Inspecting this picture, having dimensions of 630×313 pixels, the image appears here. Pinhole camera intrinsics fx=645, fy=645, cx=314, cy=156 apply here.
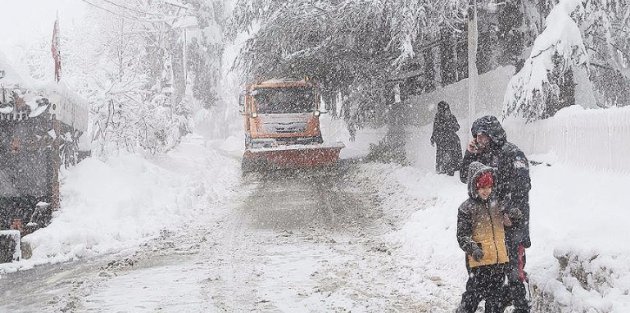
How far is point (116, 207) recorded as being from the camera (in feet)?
36.8

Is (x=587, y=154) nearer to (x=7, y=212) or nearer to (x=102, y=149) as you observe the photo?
(x=7, y=212)

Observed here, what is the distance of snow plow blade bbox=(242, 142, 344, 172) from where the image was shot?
18859 mm

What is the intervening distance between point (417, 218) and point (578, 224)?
13.9 feet

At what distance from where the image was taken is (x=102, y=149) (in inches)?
702

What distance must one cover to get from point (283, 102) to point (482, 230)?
632 inches

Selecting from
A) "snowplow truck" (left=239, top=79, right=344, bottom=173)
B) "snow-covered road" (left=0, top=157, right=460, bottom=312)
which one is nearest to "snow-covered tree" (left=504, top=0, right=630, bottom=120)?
"snow-covered road" (left=0, top=157, right=460, bottom=312)

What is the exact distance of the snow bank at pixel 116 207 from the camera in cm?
934

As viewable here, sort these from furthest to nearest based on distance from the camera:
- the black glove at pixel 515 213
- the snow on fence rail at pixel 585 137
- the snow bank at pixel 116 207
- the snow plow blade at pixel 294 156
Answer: the snow plow blade at pixel 294 156
the snow bank at pixel 116 207
the snow on fence rail at pixel 585 137
the black glove at pixel 515 213

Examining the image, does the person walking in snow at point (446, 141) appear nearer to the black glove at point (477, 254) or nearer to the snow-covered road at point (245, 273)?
the snow-covered road at point (245, 273)

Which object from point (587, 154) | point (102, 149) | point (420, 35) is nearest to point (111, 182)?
point (102, 149)

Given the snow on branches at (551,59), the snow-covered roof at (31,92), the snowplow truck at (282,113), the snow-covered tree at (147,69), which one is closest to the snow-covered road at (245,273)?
the snow-covered roof at (31,92)

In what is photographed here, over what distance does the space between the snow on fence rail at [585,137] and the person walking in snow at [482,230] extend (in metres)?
3.31

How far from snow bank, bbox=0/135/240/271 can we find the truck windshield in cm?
375

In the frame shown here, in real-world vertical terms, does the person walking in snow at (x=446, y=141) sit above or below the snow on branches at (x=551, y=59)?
below
